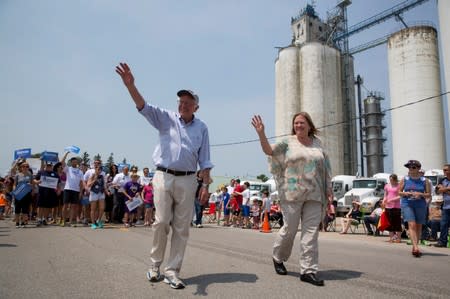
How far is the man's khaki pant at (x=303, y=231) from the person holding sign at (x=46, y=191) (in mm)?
9201

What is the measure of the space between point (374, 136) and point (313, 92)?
479 inches

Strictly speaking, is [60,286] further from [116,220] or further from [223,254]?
[116,220]

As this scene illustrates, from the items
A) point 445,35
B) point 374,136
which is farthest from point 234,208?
point 374,136

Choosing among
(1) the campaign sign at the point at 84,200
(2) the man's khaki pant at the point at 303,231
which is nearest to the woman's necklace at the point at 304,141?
(2) the man's khaki pant at the point at 303,231

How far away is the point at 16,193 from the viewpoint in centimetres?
1043

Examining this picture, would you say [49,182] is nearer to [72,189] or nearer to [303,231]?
[72,189]

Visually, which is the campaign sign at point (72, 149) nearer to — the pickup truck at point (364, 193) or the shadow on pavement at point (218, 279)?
the shadow on pavement at point (218, 279)

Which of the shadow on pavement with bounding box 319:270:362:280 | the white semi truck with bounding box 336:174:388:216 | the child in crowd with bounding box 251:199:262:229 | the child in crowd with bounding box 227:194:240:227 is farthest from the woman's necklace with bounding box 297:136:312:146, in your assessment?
the white semi truck with bounding box 336:174:388:216

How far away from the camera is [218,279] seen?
386cm

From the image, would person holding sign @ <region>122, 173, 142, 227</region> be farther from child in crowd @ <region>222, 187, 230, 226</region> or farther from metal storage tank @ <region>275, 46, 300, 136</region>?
metal storage tank @ <region>275, 46, 300, 136</region>

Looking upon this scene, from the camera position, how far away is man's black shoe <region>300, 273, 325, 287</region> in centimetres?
369

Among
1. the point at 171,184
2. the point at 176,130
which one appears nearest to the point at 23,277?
the point at 171,184

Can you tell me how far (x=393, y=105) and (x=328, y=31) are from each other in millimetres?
21041

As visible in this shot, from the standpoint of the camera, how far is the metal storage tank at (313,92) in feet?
143
